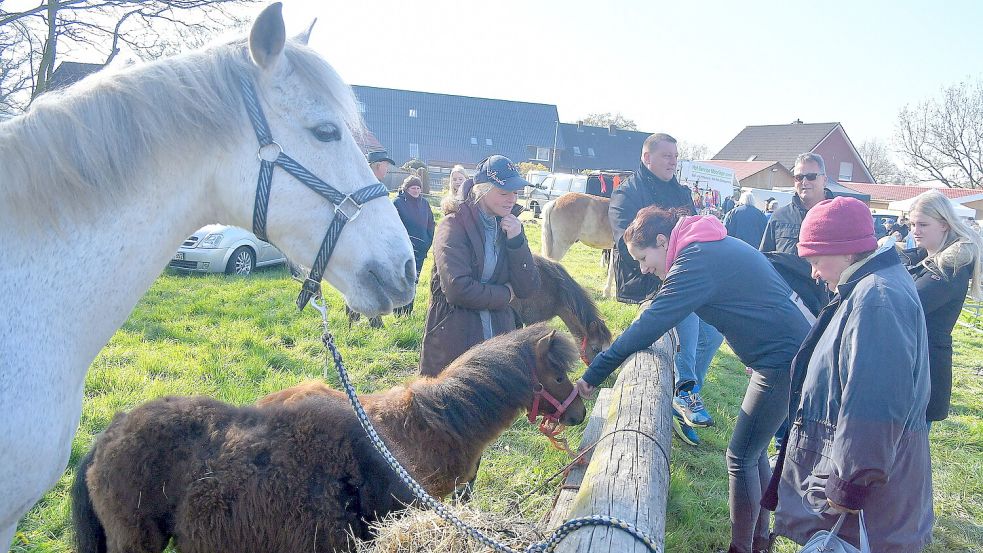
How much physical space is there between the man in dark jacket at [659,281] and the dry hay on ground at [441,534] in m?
3.10

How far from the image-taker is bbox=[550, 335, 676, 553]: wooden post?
192 centimetres

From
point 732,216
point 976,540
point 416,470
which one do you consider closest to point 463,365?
point 416,470

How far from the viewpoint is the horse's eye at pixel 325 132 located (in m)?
1.71

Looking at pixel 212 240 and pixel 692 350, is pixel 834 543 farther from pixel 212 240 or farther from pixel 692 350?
pixel 212 240

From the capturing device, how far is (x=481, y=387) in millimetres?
2811

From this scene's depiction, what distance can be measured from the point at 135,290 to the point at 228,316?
5.70 metres

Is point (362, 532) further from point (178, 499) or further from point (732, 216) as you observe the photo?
point (732, 216)

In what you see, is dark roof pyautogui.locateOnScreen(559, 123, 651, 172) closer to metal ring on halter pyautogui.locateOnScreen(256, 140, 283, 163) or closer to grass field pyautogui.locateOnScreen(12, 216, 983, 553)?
grass field pyautogui.locateOnScreen(12, 216, 983, 553)

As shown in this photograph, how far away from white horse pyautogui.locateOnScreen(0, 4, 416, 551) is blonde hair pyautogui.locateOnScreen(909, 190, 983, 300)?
3.76 meters

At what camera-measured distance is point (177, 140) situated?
1565 millimetres

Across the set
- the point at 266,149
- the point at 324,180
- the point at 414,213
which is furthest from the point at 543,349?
the point at 414,213

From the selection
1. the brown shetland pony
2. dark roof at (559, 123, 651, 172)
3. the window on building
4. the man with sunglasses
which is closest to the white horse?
the brown shetland pony

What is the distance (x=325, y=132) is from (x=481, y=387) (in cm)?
155

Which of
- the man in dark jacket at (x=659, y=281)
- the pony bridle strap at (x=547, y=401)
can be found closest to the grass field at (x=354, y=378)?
the man in dark jacket at (x=659, y=281)
